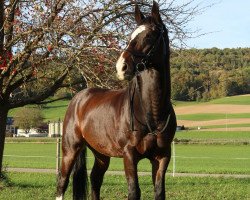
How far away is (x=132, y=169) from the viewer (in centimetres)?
463

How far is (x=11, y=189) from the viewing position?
33.6 ft

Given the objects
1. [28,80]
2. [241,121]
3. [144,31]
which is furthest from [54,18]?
[241,121]

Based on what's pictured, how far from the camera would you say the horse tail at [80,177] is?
21.9 ft

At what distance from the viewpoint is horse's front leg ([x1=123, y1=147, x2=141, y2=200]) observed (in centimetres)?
464

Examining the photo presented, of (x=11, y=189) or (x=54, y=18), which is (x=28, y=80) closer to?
(x=54, y=18)

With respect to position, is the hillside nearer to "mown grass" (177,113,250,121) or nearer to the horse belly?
"mown grass" (177,113,250,121)

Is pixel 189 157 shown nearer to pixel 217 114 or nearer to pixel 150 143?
pixel 150 143

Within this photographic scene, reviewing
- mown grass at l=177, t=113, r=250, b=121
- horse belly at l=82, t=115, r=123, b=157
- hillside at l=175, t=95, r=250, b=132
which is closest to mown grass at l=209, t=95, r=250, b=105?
hillside at l=175, t=95, r=250, b=132

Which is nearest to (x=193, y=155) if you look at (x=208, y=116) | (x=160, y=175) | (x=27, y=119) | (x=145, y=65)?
(x=160, y=175)

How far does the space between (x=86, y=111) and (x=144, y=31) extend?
2.02m

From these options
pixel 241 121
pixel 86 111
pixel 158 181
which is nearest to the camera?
pixel 158 181

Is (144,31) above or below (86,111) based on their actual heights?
above

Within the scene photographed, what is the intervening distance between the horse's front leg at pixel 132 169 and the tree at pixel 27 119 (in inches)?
2952

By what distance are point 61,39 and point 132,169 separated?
174 inches
